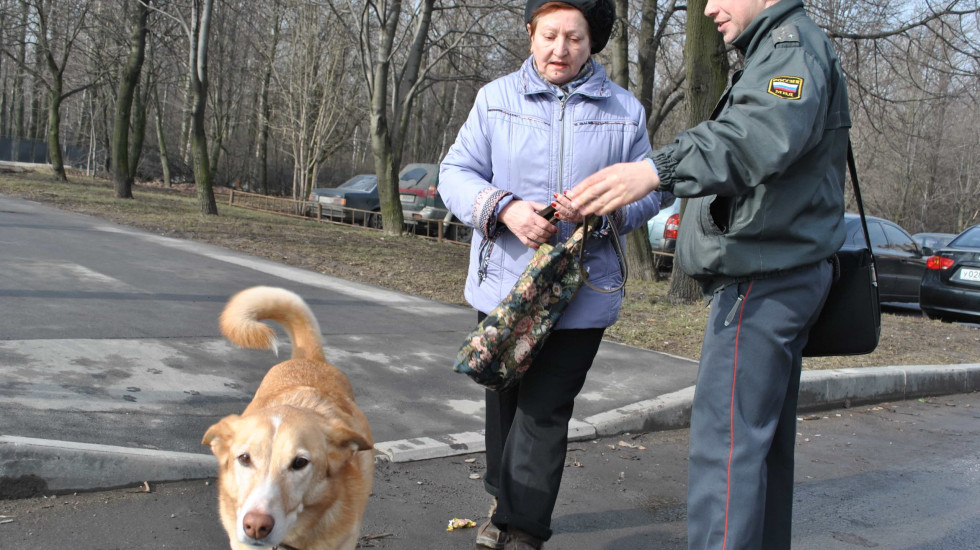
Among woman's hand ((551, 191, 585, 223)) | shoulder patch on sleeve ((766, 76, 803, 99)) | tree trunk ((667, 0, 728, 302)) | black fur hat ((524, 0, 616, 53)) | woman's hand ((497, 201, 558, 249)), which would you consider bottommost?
woman's hand ((497, 201, 558, 249))

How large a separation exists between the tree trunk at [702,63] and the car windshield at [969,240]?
16.9 ft

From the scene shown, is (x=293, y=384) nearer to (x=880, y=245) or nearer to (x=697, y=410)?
(x=697, y=410)

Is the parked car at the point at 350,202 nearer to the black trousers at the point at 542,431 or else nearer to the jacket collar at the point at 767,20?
the black trousers at the point at 542,431

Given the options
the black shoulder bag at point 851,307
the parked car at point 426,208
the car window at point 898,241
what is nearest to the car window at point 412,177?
the parked car at point 426,208

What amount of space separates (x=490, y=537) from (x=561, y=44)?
2.06 metres

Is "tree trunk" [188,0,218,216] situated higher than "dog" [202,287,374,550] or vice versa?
"tree trunk" [188,0,218,216]

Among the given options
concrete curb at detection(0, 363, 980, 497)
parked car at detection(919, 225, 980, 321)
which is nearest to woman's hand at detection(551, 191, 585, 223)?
concrete curb at detection(0, 363, 980, 497)

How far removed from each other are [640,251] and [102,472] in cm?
1119

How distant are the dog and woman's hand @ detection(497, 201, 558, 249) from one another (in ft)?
3.11

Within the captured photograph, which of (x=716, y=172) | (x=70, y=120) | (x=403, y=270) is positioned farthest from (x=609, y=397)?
(x=70, y=120)

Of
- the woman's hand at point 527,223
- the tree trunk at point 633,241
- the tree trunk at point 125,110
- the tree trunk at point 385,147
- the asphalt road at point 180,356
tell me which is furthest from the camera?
the tree trunk at point 125,110

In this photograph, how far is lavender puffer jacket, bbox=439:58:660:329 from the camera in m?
3.04

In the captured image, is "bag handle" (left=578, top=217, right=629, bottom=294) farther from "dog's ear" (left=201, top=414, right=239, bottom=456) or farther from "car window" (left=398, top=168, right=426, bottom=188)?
"car window" (left=398, top=168, right=426, bottom=188)

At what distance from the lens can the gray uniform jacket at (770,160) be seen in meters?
2.15
